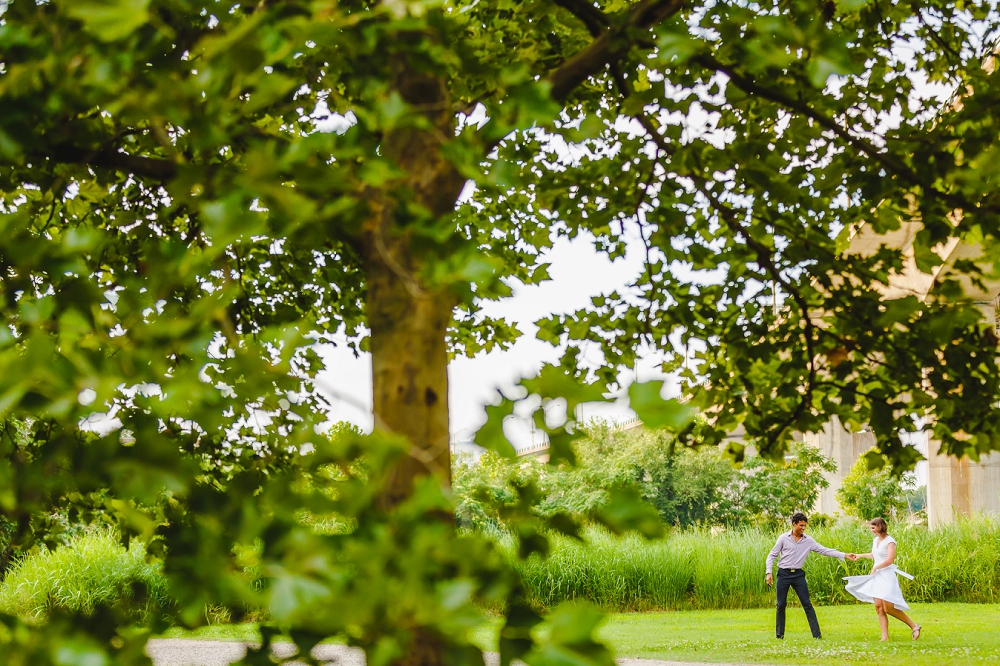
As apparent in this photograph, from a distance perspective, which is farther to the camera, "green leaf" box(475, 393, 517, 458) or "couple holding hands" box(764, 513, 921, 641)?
"couple holding hands" box(764, 513, 921, 641)

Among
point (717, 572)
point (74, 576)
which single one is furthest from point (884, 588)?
point (74, 576)

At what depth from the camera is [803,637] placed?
11477mm

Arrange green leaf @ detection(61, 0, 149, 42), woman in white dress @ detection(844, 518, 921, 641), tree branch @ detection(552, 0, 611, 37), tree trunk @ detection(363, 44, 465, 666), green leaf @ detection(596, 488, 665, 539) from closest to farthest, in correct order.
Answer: green leaf @ detection(61, 0, 149, 42) < green leaf @ detection(596, 488, 665, 539) < tree trunk @ detection(363, 44, 465, 666) < tree branch @ detection(552, 0, 611, 37) < woman in white dress @ detection(844, 518, 921, 641)

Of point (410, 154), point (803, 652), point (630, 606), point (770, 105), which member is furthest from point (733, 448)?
point (630, 606)

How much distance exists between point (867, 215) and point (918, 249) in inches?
16.3

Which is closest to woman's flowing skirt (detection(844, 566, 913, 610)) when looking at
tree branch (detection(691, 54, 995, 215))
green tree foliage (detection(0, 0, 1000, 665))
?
green tree foliage (detection(0, 0, 1000, 665))

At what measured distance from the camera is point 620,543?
15969 millimetres

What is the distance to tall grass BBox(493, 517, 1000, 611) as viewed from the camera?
1541 cm

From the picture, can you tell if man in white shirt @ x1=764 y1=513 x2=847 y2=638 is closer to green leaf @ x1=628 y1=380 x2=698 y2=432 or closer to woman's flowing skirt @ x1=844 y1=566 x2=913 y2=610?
woman's flowing skirt @ x1=844 y1=566 x2=913 y2=610

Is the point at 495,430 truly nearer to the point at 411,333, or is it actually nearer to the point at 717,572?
the point at 411,333

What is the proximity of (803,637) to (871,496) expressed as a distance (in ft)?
36.9

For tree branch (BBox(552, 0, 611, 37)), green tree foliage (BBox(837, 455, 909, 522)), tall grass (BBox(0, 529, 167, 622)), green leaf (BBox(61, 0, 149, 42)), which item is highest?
tree branch (BBox(552, 0, 611, 37))

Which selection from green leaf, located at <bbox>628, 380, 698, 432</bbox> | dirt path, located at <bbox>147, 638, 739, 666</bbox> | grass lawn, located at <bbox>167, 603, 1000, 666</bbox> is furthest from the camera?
dirt path, located at <bbox>147, 638, 739, 666</bbox>

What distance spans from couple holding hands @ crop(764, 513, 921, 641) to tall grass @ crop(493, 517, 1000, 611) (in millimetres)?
3803
